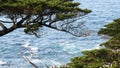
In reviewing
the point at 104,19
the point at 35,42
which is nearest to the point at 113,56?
the point at 35,42

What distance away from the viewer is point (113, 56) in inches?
604

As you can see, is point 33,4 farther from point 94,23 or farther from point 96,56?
point 94,23

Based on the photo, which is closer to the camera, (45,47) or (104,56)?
(104,56)

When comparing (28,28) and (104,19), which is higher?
(28,28)

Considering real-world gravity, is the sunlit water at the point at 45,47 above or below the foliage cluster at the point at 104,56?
below

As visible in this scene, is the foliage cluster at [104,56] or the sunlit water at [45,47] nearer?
the foliage cluster at [104,56]

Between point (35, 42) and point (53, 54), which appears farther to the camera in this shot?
point (35, 42)

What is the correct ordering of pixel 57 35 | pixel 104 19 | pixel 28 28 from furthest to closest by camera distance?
pixel 104 19
pixel 57 35
pixel 28 28

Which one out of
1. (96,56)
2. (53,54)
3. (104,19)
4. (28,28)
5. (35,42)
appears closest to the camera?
(96,56)

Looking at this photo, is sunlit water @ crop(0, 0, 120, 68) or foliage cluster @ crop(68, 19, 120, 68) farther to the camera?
sunlit water @ crop(0, 0, 120, 68)

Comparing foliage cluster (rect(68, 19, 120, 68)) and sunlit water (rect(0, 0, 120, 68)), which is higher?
foliage cluster (rect(68, 19, 120, 68))

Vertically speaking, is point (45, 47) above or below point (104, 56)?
below

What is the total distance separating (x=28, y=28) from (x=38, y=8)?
1283mm

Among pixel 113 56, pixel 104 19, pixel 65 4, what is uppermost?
pixel 65 4
